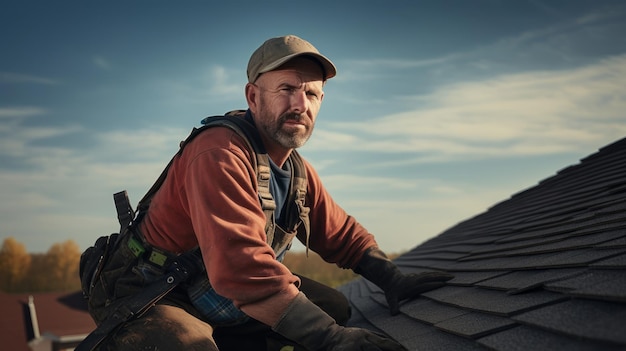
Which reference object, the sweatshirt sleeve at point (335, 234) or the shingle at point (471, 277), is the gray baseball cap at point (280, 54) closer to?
the sweatshirt sleeve at point (335, 234)

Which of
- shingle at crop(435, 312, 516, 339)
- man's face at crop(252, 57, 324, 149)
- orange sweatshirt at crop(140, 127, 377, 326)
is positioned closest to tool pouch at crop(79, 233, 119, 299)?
orange sweatshirt at crop(140, 127, 377, 326)

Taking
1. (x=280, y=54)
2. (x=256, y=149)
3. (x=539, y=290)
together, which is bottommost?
(x=539, y=290)

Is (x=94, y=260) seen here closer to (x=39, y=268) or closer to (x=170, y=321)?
(x=170, y=321)

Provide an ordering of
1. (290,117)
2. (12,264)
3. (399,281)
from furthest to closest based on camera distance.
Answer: (12,264) < (399,281) < (290,117)

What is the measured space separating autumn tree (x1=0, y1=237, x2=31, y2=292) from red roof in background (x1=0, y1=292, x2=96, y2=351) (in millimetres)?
32830

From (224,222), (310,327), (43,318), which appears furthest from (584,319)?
(43,318)

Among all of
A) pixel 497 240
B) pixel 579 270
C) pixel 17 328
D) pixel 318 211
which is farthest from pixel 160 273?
pixel 17 328

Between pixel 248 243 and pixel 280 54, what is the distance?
3.09 ft

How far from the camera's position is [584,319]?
→ 1324 mm

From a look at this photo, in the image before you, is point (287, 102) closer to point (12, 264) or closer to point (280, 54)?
point (280, 54)

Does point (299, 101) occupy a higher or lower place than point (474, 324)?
higher

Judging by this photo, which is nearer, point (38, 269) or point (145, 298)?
point (145, 298)

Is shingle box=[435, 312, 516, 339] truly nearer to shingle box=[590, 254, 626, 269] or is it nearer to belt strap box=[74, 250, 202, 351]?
shingle box=[590, 254, 626, 269]

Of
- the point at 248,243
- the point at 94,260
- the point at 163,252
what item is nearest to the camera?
the point at 248,243
